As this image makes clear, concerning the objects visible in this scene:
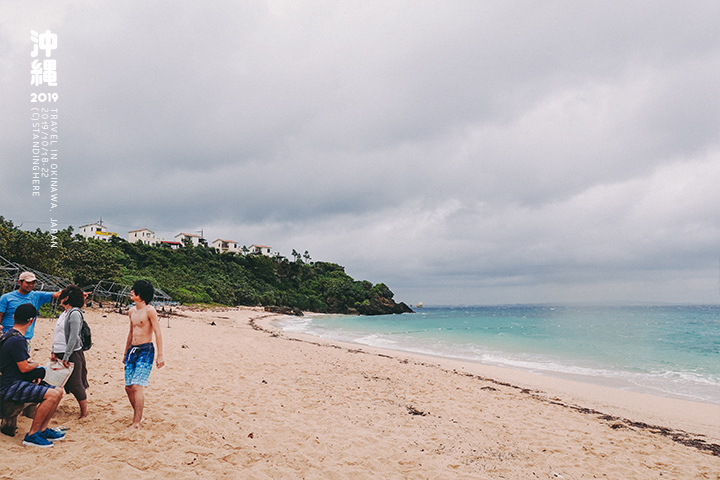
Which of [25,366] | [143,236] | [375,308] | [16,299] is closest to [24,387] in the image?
[25,366]

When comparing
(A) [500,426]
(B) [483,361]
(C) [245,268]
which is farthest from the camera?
(C) [245,268]

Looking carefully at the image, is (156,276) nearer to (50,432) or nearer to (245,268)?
(245,268)

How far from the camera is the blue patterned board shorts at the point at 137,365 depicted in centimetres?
471

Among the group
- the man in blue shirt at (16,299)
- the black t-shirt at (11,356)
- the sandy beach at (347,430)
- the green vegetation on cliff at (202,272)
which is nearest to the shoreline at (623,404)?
the sandy beach at (347,430)

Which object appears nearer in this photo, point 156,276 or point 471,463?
point 471,463

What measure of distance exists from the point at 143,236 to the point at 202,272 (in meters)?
28.3

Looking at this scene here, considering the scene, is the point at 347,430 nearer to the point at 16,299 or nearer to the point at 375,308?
the point at 16,299

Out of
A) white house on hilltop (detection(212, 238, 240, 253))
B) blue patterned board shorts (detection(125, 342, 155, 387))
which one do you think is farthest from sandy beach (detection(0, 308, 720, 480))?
white house on hilltop (detection(212, 238, 240, 253))

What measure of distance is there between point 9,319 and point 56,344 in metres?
0.78

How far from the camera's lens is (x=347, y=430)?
5.70 metres

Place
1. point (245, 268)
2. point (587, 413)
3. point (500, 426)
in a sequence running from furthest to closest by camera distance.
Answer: point (245, 268), point (587, 413), point (500, 426)

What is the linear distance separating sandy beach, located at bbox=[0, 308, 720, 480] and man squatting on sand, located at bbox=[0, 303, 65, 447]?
0.23m

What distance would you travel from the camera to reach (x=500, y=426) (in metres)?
6.71

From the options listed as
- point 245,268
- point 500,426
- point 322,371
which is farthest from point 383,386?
point 245,268
